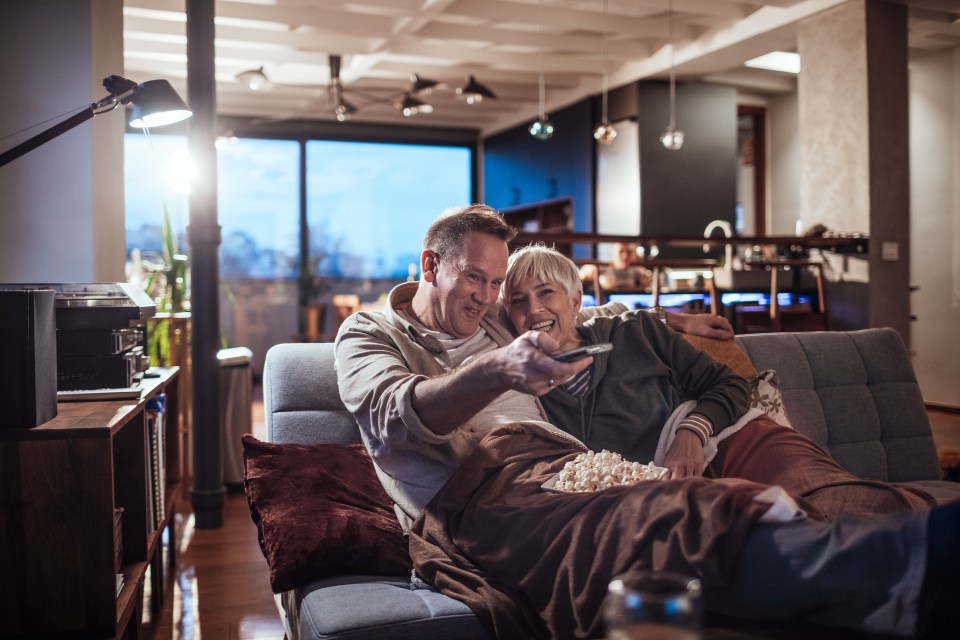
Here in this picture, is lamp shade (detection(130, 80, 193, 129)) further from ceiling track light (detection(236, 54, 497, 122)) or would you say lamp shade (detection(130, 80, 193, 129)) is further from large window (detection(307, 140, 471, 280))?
large window (detection(307, 140, 471, 280))

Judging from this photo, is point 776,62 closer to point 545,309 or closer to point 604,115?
point 604,115

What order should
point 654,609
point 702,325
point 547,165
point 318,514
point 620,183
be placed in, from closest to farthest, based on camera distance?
point 654,609 < point 318,514 < point 702,325 < point 620,183 < point 547,165

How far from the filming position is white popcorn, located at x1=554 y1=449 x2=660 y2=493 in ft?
5.35

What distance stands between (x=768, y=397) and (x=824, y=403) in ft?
1.13

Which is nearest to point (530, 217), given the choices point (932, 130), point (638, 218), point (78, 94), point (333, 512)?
point (638, 218)

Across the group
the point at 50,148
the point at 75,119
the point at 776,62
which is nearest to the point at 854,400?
the point at 75,119

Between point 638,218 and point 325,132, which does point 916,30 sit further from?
point 325,132

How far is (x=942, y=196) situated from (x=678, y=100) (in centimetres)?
249

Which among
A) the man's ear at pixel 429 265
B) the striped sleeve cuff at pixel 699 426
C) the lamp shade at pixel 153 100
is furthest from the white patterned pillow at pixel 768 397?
the lamp shade at pixel 153 100

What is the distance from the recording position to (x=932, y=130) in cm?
738

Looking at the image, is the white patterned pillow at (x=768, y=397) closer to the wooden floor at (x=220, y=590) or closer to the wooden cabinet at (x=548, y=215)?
the wooden floor at (x=220, y=590)

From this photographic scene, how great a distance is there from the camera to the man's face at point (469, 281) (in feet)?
6.58

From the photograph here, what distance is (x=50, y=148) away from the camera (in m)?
3.22

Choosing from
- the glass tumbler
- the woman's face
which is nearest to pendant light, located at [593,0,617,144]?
the woman's face
